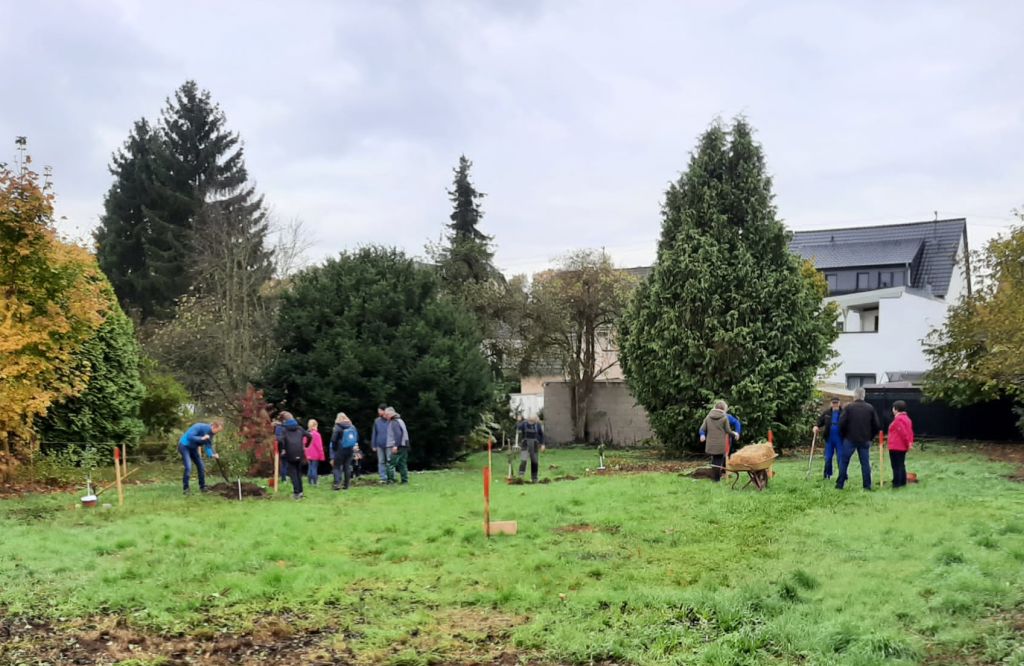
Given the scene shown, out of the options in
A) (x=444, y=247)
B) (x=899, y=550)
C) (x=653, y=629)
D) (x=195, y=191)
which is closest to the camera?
(x=653, y=629)

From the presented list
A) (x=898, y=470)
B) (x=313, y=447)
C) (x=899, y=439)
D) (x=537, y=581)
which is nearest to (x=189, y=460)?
(x=313, y=447)

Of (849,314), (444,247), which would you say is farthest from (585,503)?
(849,314)

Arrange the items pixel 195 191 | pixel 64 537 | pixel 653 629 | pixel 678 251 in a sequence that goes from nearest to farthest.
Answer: pixel 653 629
pixel 64 537
pixel 678 251
pixel 195 191

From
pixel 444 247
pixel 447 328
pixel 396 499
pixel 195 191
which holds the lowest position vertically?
pixel 396 499

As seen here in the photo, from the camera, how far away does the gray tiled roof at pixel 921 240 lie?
44281mm

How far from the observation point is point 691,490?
13.6m

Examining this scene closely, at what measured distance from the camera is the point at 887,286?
146 feet

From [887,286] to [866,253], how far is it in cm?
236

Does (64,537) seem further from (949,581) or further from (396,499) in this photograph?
(949,581)

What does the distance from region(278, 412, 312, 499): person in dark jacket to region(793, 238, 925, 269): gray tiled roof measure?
35843mm

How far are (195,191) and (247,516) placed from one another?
34429mm

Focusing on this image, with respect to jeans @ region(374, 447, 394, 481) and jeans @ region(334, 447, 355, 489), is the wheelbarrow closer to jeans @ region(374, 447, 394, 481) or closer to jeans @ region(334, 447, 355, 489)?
jeans @ region(374, 447, 394, 481)

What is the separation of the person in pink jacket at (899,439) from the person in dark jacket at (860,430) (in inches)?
10.1

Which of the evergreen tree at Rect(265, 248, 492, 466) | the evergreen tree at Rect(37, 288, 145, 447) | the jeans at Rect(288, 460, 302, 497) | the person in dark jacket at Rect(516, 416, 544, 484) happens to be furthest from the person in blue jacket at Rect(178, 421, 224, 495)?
the person in dark jacket at Rect(516, 416, 544, 484)
